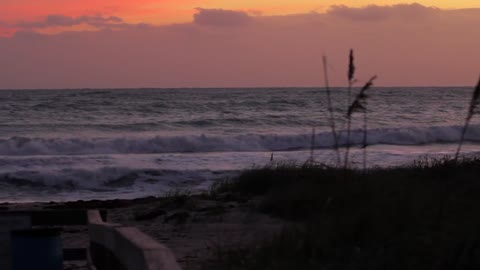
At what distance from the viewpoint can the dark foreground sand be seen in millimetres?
6527

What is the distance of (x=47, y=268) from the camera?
20.3 ft

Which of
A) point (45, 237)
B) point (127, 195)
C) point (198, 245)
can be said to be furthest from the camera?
point (127, 195)

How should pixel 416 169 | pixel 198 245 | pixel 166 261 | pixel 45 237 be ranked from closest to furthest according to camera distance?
pixel 166 261 → pixel 45 237 → pixel 198 245 → pixel 416 169

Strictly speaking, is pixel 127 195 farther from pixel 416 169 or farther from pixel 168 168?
pixel 416 169

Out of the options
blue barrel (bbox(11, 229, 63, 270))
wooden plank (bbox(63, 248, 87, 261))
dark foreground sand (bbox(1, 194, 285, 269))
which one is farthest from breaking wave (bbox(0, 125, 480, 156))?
blue barrel (bbox(11, 229, 63, 270))

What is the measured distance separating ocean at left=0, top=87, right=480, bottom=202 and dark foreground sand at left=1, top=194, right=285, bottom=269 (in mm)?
1672

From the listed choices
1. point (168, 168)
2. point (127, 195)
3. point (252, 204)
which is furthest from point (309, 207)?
point (168, 168)

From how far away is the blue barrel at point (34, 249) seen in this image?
611 cm

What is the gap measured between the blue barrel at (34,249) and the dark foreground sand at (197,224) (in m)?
1.04

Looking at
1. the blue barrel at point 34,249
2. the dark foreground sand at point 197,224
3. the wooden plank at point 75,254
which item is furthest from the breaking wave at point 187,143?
the blue barrel at point 34,249

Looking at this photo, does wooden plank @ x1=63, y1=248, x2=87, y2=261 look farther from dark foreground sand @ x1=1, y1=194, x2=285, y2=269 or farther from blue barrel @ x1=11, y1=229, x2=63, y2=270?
blue barrel @ x1=11, y1=229, x2=63, y2=270

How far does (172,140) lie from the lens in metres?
31.5

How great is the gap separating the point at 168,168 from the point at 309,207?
1530 centimetres

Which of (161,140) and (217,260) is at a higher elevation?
(217,260)
